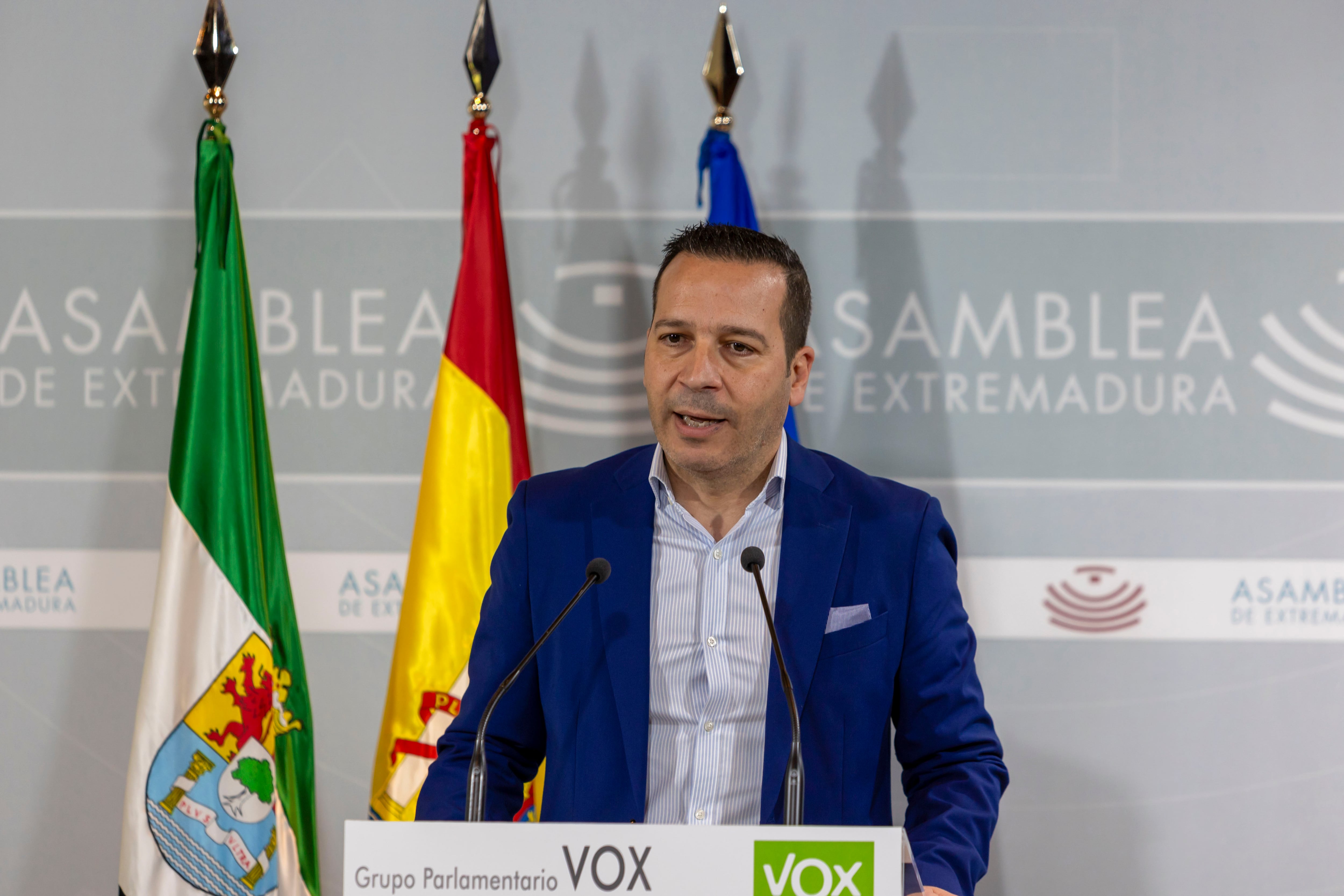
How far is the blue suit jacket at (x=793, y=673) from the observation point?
5.02 ft

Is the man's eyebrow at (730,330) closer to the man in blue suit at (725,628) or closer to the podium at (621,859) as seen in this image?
the man in blue suit at (725,628)

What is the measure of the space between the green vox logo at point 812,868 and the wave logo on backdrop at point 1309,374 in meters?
2.12

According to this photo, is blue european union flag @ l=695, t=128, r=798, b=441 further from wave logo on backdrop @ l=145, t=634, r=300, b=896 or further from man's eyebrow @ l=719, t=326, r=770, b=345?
wave logo on backdrop @ l=145, t=634, r=300, b=896

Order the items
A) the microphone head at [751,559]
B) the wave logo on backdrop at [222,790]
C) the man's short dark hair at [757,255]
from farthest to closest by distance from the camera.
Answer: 1. the wave logo on backdrop at [222,790]
2. the man's short dark hair at [757,255]
3. the microphone head at [751,559]

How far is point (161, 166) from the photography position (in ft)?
8.89

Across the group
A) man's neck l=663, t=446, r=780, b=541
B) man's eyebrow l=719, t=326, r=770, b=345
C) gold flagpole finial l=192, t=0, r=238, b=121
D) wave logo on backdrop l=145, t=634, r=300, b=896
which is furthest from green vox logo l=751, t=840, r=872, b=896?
gold flagpole finial l=192, t=0, r=238, b=121

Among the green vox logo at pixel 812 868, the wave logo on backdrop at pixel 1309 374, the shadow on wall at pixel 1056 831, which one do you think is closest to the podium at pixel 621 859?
the green vox logo at pixel 812 868

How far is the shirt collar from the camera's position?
1.70 m

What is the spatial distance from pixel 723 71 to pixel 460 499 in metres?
1.18

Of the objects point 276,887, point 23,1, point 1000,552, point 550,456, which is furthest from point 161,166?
point 1000,552

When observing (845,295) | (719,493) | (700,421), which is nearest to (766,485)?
(719,493)

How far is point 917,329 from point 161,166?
2.01 m

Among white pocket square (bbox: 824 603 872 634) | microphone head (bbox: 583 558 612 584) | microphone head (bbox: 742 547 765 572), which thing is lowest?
white pocket square (bbox: 824 603 872 634)

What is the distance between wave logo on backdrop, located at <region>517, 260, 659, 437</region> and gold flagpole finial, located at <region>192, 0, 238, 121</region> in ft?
2.79
